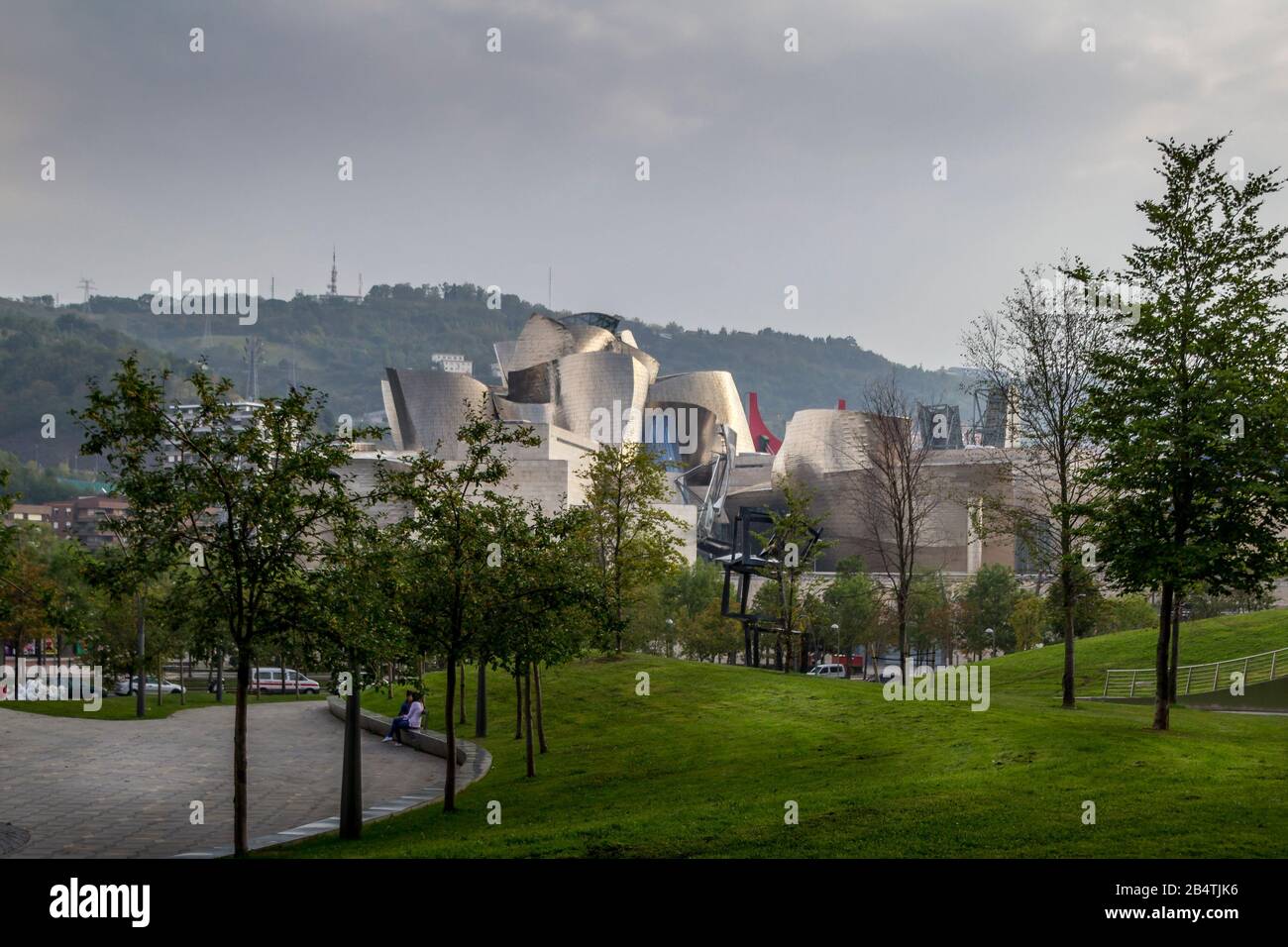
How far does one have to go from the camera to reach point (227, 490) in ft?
47.6

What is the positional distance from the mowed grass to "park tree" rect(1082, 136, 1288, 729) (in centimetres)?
287

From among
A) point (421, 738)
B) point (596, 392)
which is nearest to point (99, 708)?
point (421, 738)

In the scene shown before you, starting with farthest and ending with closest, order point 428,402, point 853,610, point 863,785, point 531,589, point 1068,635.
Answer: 1. point 428,402
2. point 853,610
3. point 1068,635
4. point 531,589
5. point 863,785

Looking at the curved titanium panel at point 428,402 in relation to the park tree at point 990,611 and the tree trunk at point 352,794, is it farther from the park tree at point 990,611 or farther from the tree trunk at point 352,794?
the tree trunk at point 352,794

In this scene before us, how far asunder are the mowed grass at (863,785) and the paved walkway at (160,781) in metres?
1.73

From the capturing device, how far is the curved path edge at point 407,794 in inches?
623

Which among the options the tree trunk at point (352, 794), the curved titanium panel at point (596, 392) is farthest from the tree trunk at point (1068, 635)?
the curved titanium panel at point (596, 392)

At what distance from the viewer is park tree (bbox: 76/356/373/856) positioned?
1435 centimetres

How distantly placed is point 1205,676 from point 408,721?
21034mm

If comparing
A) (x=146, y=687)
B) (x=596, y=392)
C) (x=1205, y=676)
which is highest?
(x=596, y=392)

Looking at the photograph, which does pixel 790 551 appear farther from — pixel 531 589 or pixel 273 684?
pixel 273 684

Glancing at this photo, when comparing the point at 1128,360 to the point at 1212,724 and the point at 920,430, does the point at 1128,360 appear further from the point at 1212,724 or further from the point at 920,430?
the point at 920,430

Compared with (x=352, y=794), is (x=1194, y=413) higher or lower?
higher

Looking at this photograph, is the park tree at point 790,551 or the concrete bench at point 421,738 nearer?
the concrete bench at point 421,738
